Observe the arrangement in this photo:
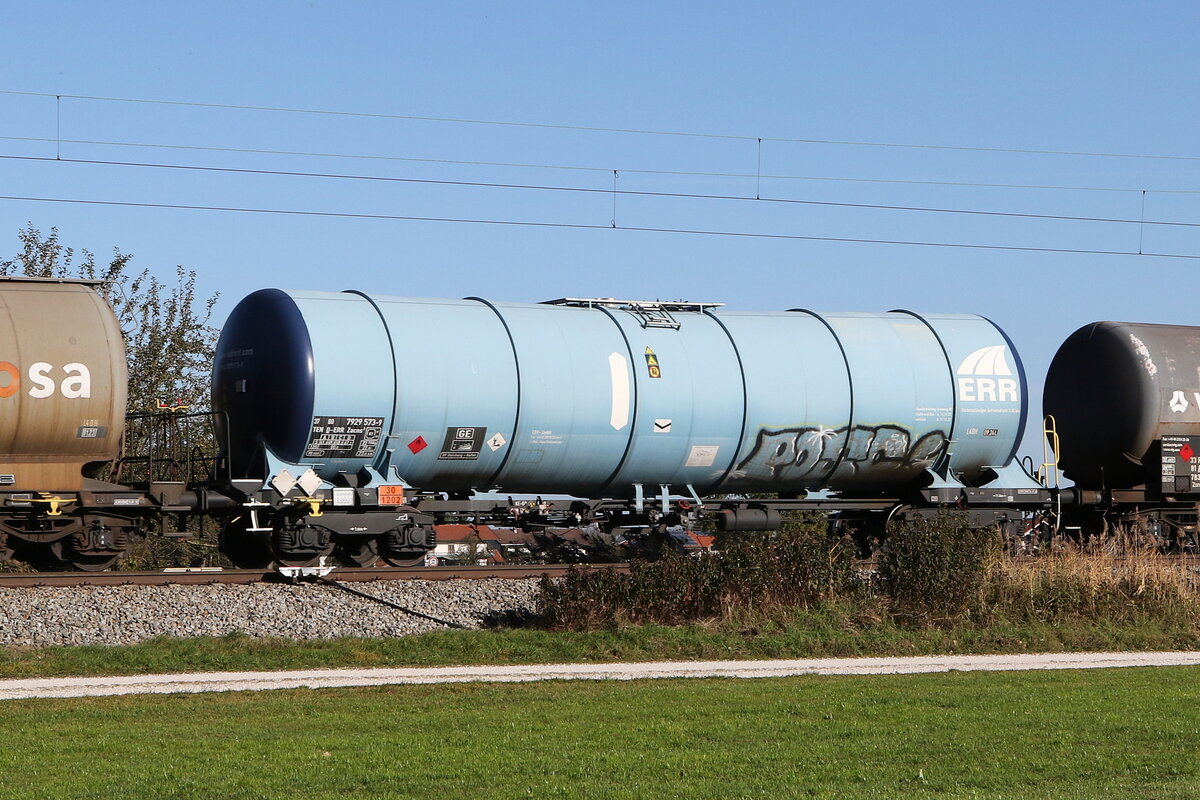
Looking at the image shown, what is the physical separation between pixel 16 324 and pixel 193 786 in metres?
10.9

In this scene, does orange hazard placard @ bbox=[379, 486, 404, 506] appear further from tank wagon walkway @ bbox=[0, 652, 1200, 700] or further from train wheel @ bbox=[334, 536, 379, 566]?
tank wagon walkway @ bbox=[0, 652, 1200, 700]

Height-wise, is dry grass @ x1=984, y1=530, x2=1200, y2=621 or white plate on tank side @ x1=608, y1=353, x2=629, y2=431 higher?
white plate on tank side @ x1=608, y1=353, x2=629, y2=431

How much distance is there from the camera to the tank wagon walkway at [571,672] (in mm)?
12477

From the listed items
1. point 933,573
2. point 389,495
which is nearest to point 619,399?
point 389,495

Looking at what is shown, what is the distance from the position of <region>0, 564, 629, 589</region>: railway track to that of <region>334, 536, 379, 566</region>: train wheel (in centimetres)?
25

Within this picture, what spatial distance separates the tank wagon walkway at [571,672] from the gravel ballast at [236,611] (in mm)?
2058

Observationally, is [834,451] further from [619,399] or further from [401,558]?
[401,558]

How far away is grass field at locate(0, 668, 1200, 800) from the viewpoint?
826 centimetres

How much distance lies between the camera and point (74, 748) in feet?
30.6

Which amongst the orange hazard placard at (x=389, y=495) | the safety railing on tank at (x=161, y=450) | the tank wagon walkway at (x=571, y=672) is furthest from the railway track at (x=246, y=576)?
the tank wagon walkway at (x=571, y=672)

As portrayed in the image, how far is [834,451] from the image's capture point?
2117 centimetres

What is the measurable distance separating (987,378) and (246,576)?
37.9ft

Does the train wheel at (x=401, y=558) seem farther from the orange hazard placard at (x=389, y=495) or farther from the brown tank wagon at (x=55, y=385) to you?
the brown tank wagon at (x=55, y=385)

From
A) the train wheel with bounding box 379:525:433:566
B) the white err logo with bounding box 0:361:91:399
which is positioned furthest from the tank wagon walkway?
the train wheel with bounding box 379:525:433:566
